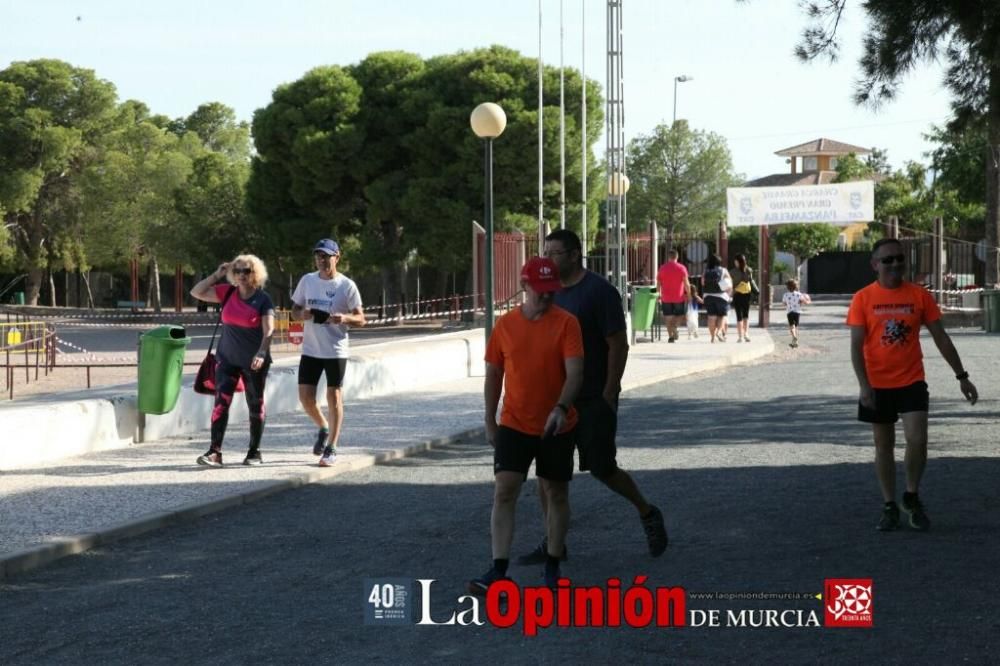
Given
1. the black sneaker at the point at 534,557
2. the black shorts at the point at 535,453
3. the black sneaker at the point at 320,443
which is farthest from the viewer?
the black sneaker at the point at 320,443

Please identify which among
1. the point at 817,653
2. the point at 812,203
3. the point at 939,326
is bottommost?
the point at 817,653

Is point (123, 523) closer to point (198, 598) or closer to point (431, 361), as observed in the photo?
point (198, 598)

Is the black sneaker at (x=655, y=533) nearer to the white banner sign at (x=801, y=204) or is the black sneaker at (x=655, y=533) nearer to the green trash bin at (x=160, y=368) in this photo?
the green trash bin at (x=160, y=368)

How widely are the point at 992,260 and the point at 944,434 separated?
25.8 metres

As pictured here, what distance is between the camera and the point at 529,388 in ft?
21.7

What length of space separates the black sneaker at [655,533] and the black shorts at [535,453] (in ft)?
2.63

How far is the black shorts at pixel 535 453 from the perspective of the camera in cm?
667

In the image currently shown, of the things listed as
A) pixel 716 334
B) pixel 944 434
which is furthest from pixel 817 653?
pixel 716 334

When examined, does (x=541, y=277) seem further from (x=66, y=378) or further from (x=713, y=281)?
(x=66, y=378)

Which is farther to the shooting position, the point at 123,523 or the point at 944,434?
the point at 944,434

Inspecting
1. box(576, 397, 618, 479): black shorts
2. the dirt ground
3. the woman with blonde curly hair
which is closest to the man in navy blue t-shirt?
box(576, 397, 618, 479): black shorts

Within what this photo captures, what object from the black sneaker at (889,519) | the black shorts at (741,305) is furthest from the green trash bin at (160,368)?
the black shorts at (741,305)

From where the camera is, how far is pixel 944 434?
520 inches

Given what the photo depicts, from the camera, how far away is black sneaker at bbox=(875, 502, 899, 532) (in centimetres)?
815
